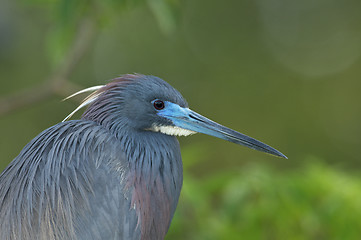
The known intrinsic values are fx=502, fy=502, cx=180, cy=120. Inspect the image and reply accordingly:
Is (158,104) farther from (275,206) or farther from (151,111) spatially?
(275,206)

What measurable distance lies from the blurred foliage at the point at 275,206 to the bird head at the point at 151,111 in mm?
908

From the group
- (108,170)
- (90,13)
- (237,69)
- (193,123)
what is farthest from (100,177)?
(237,69)

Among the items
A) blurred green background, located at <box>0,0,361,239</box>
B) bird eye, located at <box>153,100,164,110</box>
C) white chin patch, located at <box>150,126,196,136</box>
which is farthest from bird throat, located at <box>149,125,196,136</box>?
blurred green background, located at <box>0,0,361,239</box>

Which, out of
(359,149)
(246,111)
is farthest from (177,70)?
(359,149)

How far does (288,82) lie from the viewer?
433 inches

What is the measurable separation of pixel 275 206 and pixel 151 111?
4.41 feet

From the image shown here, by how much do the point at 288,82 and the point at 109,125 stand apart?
29.0 feet

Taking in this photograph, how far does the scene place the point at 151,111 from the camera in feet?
Result: 8.73

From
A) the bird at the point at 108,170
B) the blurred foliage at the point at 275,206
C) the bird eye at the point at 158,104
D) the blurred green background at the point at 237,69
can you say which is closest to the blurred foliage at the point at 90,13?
the bird at the point at 108,170

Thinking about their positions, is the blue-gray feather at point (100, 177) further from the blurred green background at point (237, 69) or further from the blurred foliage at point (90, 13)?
the blurred green background at point (237, 69)

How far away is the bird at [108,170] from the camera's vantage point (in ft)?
7.84

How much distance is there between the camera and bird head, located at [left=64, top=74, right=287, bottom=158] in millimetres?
2639

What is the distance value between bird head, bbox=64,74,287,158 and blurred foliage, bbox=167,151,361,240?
2.98ft

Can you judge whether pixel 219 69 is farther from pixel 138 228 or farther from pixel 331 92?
pixel 138 228
